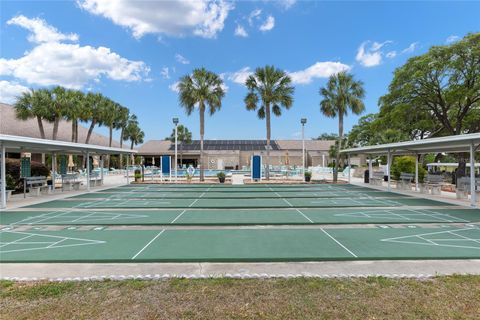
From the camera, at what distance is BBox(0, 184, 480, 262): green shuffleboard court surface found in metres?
5.77

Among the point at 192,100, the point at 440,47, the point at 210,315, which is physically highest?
the point at 440,47

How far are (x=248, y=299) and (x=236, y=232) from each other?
3751 millimetres

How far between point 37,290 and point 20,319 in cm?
78

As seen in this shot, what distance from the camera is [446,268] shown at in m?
5.04

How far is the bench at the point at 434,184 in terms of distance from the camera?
15.7 m

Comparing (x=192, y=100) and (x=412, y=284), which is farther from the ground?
(x=192, y=100)

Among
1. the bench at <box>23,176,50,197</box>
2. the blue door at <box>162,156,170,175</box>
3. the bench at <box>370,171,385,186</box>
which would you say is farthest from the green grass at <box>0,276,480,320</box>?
the blue door at <box>162,156,170,175</box>

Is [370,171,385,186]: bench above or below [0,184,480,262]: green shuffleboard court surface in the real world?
above

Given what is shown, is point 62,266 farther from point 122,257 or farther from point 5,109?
point 5,109

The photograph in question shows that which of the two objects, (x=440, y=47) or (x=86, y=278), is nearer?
(x=86, y=278)

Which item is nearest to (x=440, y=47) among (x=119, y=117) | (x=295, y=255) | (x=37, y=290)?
(x=295, y=255)

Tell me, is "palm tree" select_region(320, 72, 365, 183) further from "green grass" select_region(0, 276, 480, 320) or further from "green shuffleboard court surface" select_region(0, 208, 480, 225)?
"green grass" select_region(0, 276, 480, 320)

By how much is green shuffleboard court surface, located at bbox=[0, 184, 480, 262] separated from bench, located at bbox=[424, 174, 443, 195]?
4660 millimetres

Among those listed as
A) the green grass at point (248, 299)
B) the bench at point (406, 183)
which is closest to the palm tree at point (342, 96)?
the bench at point (406, 183)
